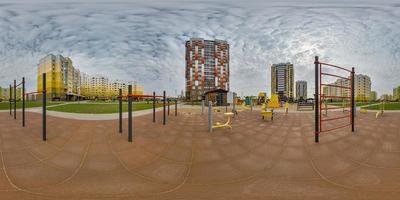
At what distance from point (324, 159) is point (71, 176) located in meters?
3.73

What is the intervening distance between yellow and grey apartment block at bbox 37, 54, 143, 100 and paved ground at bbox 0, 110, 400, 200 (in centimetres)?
206

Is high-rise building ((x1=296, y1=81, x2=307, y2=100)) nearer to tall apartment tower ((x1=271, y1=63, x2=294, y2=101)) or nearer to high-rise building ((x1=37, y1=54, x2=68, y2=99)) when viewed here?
tall apartment tower ((x1=271, y1=63, x2=294, y2=101))

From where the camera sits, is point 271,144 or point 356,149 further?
point 271,144

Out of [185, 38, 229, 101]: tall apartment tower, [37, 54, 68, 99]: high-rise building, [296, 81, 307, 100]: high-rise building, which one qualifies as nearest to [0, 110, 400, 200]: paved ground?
[37, 54, 68, 99]: high-rise building

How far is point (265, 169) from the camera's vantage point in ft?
8.80

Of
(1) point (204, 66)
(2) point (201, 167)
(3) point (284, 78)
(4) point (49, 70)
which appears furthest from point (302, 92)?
(1) point (204, 66)

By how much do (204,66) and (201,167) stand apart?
48636mm

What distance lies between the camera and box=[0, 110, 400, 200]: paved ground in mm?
2164

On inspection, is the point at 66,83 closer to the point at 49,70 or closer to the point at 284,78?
the point at 49,70

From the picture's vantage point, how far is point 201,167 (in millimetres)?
2746

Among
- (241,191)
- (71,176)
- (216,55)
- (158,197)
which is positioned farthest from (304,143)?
(216,55)

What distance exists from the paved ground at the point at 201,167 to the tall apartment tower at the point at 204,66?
40.6 m

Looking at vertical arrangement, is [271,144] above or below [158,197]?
above

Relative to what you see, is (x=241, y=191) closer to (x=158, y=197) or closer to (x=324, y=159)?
(x=158, y=197)
